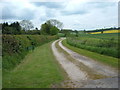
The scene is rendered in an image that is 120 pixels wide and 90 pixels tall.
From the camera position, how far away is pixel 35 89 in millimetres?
5262

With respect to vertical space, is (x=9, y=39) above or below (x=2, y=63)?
above

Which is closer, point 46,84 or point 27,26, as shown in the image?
point 46,84

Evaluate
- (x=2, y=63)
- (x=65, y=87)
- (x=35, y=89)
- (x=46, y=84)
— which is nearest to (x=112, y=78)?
(x=65, y=87)

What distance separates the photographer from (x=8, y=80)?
6430 millimetres

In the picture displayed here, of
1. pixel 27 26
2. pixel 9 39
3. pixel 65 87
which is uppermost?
pixel 27 26

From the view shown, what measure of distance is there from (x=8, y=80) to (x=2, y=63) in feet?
7.63

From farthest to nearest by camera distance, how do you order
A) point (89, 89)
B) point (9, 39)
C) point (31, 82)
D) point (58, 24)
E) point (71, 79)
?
point (58, 24)
point (9, 39)
point (71, 79)
point (31, 82)
point (89, 89)

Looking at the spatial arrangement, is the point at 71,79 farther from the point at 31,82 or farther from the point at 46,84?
the point at 31,82

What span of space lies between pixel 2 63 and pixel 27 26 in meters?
76.3

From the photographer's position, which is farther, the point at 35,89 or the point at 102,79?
the point at 102,79

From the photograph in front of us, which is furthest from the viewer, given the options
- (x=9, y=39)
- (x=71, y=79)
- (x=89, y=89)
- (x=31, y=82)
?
(x=9, y=39)

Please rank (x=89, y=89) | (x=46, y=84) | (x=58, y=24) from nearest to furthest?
(x=89, y=89), (x=46, y=84), (x=58, y=24)

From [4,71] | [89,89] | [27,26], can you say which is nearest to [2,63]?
[4,71]

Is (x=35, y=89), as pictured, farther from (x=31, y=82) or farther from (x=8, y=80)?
(x=8, y=80)
